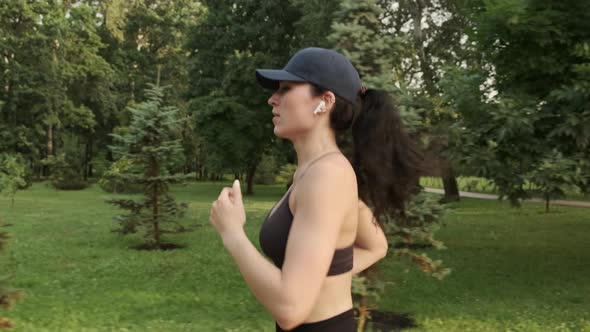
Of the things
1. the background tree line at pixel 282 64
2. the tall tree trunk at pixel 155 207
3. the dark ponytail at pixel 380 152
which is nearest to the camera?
the dark ponytail at pixel 380 152

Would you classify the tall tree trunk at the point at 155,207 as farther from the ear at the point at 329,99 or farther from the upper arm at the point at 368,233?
the ear at the point at 329,99

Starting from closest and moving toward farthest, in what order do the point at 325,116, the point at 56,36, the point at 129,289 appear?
the point at 325,116 → the point at 129,289 → the point at 56,36

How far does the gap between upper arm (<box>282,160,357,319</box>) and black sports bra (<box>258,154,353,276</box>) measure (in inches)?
4.0

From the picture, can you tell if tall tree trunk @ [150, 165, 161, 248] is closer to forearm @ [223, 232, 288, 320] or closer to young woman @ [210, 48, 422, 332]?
young woman @ [210, 48, 422, 332]

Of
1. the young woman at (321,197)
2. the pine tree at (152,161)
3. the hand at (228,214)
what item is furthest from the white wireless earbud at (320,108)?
the pine tree at (152,161)

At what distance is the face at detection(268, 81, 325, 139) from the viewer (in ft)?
5.83

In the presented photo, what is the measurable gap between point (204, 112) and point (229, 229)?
2932cm

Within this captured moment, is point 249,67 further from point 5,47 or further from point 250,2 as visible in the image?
point 5,47

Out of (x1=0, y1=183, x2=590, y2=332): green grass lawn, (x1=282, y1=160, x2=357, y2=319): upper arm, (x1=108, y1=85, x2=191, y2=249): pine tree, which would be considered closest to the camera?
(x1=282, y1=160, x2=357, y2=319): upper arm

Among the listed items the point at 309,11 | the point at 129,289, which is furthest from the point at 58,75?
the point at 129,289

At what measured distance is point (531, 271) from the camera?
480 inches

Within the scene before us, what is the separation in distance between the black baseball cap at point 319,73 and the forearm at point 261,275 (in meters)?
0.51

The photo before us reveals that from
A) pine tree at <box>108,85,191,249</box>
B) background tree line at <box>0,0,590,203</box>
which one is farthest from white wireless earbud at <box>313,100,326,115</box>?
pine tree at <box>108,85,191,249</box>

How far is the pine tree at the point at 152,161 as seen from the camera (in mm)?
14203
